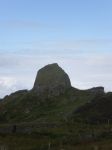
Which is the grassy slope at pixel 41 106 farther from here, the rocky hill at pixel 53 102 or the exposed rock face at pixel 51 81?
the exposed rock face at pixel 51 81

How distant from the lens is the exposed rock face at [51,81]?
540ft

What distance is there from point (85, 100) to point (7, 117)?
80.3ft

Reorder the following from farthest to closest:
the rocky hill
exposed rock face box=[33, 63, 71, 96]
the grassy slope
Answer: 1. exposed rock face box=[33, 63, 71, 96]
2. the grassy slope
3. the rocky hill

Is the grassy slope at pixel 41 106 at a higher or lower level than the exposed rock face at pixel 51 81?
lower

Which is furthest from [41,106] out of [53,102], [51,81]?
[51,81]

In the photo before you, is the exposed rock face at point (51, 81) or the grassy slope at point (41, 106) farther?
the exposed rock face at point (51, 81)

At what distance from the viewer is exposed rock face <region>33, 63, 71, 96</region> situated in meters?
165

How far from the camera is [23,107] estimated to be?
499ft

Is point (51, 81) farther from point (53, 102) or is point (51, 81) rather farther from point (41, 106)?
point (41, 106)

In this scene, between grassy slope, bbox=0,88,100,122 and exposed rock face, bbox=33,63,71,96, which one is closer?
grassy slope, bbox=0,88,100,122

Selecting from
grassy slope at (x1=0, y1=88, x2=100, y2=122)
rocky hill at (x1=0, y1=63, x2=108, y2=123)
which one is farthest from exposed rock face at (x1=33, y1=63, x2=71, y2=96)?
grassy slope at (x1=0, y1=88, x2=100, y2=122)

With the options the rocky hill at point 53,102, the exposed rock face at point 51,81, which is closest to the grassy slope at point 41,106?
the rocky hill at point 53,102

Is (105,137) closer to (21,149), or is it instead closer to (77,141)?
(77,141)

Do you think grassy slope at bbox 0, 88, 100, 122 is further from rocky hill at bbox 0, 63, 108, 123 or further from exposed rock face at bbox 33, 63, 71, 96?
exposed rock face at bbox 33, 63, 71, 96
